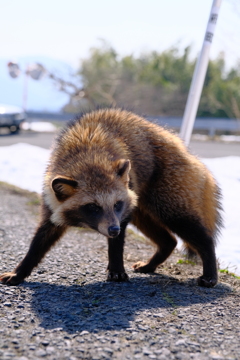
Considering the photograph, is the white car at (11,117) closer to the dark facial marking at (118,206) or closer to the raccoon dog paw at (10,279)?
the raccoon dog paw at (10,279)

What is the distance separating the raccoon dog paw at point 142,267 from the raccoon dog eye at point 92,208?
3.79 ft

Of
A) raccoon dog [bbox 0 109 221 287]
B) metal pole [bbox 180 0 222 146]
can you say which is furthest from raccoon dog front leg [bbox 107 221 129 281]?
Result: metal pole [bbox 180 0 222 146]

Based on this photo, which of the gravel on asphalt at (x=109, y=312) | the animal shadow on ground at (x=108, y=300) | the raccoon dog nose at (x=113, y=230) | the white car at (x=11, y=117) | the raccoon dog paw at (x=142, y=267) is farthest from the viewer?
the white car at (x=11, y=117)

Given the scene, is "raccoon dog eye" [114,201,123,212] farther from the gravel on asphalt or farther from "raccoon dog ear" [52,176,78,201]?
the gravel on asphalt

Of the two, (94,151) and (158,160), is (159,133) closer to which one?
(158,160)

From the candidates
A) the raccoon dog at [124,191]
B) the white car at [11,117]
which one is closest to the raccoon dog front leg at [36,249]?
the raccoon dog at [124,191]

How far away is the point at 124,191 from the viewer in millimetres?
3971

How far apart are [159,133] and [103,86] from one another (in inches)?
1272

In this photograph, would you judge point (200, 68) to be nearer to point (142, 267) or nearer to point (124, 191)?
point (142, 267)

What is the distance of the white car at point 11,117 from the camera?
20.5 meters

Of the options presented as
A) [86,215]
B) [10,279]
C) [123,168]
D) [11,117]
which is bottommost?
[11,117]

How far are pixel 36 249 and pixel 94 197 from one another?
30.2 inches

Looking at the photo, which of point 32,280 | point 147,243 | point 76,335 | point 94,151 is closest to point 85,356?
point 76,335

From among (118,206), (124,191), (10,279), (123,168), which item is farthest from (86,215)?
(10,279)
